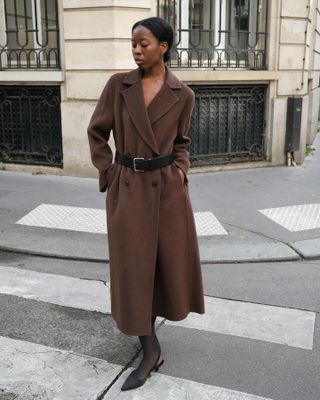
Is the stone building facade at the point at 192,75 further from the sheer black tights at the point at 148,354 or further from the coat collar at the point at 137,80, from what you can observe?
the sheer black tights at the point at 148,354

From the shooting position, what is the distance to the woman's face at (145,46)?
A: 2994 mm

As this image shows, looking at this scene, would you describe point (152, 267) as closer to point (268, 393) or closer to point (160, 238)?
point (160, 238)

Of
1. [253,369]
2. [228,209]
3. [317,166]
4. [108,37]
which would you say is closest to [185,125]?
[253,369]

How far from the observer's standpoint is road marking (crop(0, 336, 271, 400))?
313 cm

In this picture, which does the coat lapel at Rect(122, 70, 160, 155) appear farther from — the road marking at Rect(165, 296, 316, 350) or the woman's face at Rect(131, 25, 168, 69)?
the road marking at Rect(165, 296, 316, 350)

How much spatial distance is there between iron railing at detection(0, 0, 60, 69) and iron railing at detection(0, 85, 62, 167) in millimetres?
477

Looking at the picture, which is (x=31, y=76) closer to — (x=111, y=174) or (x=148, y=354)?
(x=111, y=174)

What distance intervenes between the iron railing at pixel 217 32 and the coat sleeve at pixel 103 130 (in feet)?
19.3

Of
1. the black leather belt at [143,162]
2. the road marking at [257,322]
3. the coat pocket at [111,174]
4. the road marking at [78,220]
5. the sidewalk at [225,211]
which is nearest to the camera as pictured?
the black leather belt at [143,162]

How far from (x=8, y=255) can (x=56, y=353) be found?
2.25m

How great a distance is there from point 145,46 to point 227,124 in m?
6.46

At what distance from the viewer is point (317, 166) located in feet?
31.9

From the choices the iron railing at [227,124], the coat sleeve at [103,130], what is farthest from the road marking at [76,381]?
the iron railing at [227,124]

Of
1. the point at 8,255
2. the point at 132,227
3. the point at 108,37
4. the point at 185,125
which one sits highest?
the point at 108,37
